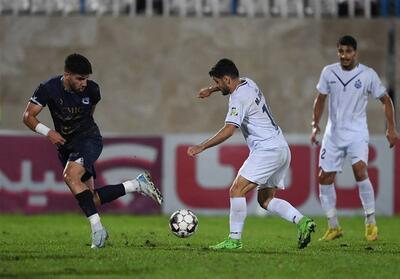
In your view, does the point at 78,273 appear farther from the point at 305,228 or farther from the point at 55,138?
the point at 305,228

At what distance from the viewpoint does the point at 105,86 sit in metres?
21.7

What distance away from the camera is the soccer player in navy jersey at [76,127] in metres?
10.6

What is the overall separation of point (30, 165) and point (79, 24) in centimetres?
467

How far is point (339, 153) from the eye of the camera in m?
12.7

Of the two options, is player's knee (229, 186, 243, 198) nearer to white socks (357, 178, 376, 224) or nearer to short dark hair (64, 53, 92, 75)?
short dark hair (64, 53, 92, 75)

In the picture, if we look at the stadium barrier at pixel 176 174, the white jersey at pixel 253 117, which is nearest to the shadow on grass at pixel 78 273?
the white jersey at pixel 253 117

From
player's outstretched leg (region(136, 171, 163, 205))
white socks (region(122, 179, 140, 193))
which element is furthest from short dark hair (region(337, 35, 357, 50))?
white socks (region(122, 179, 140, 193))

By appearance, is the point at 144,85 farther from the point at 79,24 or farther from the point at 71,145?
the point at 71,145

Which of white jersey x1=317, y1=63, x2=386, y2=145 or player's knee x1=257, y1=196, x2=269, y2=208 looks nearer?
player's knee x1=257, y1=196, x2=269, y2=208

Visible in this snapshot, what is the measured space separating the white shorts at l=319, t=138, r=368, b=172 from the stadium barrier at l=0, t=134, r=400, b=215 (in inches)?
209

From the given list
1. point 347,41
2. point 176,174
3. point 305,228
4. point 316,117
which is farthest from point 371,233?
point 176,174

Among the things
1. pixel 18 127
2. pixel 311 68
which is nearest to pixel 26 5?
pixel 18 127

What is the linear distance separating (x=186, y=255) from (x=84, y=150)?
1.75 metres

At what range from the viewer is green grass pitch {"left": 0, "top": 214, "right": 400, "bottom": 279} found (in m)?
8.61
